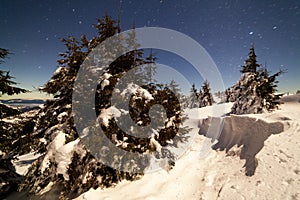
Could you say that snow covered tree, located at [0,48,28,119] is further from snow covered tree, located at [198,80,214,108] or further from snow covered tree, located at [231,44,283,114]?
snow covered tree, located at [198,80,214,108]

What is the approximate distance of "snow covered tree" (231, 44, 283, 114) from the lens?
17109mm

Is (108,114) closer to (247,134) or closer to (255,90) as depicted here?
(247,134)

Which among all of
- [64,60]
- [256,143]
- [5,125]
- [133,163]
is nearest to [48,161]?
[5,125]

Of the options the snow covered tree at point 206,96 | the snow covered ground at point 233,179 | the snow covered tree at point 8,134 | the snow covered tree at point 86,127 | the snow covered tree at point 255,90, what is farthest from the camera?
the snow covered tree at point 206,96

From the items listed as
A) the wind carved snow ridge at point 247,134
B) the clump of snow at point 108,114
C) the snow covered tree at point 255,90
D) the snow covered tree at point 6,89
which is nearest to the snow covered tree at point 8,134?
the snow covered tree at point 6,89

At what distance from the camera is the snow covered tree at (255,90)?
56.1ft

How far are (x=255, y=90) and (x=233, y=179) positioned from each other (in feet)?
51.2

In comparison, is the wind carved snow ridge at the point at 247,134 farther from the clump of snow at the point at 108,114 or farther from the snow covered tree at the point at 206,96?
the snow covered tree at the point at 206,96

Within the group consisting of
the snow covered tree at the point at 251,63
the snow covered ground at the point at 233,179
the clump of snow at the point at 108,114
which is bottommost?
the snow covered ground at the point at 233,179

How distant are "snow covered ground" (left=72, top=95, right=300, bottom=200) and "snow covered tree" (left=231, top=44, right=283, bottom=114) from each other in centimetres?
1063

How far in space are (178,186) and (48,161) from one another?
18.5 feet

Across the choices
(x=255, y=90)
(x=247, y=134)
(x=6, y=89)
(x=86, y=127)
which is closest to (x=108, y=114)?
(x=86, y=127)

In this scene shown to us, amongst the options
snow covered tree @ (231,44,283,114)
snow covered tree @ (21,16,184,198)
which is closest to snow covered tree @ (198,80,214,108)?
snow covered tree @ (231,44,283,114)

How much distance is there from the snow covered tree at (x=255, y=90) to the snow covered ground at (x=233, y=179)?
10631 millimetres
